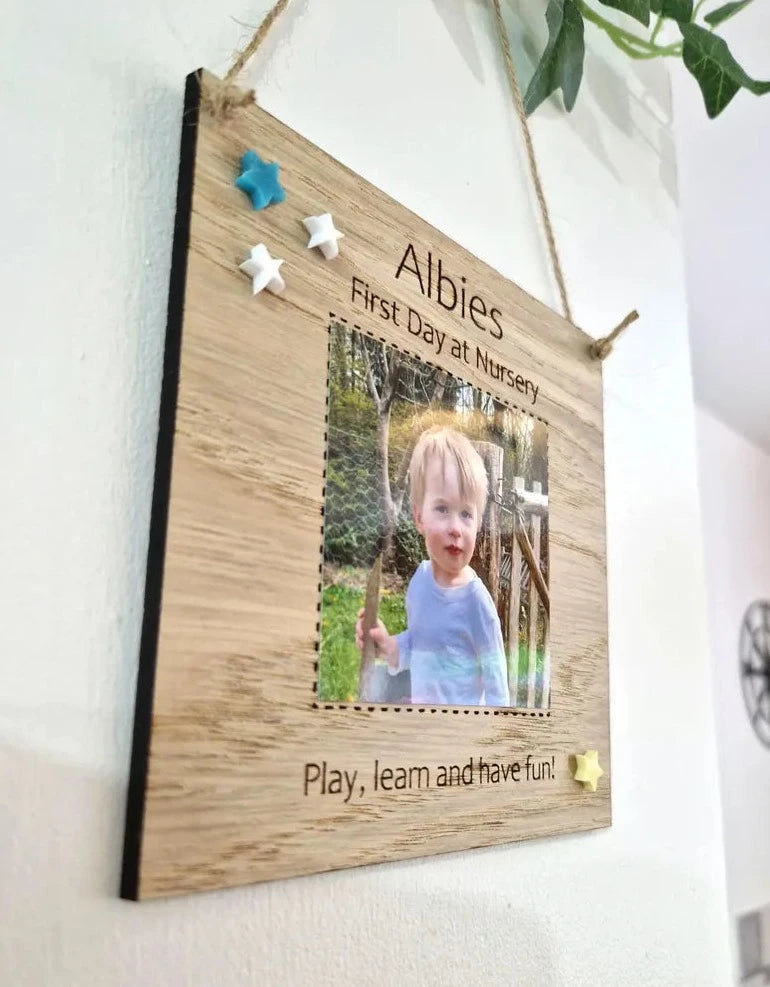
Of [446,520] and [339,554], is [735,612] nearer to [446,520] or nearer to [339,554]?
[446,520]

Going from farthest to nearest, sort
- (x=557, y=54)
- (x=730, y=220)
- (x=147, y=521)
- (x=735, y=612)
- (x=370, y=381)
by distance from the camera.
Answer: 1. (x=735, y=612)
2. (x=730, y=220)
3. (x=557, y=54)
4. (x=370, y=381)
5. (x=147, y=521)

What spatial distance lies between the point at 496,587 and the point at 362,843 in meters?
0.23

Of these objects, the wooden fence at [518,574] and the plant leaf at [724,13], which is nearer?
the wooden fence at [518,574]

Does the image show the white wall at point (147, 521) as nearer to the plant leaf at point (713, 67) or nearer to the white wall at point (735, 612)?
the plant leaf at point (713, 67)

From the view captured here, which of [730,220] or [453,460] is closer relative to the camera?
[453,460]

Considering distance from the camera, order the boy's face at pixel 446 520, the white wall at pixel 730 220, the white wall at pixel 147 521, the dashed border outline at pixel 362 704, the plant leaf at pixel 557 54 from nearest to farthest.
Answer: the white wall at pixel 147 521, the dashed border outline at pixel 362 704, the boy's face at pixel 446 520, the plant leaf at pixel 557 54, the white wall at pixel 730 220

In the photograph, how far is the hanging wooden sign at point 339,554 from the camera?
0.45 m

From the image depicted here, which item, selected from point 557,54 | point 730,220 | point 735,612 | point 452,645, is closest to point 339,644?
point 452,645

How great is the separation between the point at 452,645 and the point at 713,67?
64cm

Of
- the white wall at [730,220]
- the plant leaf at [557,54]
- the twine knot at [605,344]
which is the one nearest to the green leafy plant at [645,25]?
the plant leaf at [557,54]

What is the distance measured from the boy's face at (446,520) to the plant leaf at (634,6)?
0.52 metres

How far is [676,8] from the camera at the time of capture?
863 mm

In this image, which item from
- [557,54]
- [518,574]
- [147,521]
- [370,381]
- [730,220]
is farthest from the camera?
[730,220]

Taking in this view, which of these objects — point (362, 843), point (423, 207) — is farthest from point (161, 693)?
point (423, 207)
